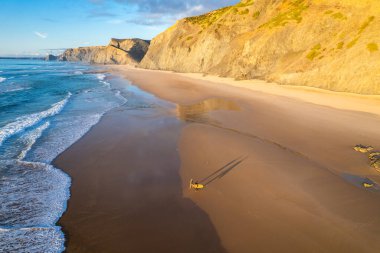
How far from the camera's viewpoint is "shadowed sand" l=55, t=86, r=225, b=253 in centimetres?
679

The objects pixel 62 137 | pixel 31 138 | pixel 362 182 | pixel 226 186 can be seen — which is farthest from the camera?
Answer: pixel 62 137

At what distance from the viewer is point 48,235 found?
7.05 meters

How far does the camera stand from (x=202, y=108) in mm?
23688

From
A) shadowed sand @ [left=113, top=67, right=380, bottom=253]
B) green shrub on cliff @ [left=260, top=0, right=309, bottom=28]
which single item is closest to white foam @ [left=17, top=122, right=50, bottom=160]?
shadowed sand @ [left=113, top=67, right=380, bottom=253]

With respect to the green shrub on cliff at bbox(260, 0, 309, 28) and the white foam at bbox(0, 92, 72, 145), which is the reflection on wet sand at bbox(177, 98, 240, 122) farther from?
the green shrub on cliff at bbox(260, 0, 309, 28)

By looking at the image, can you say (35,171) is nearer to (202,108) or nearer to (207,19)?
(202,108)

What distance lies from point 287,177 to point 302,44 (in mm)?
34834

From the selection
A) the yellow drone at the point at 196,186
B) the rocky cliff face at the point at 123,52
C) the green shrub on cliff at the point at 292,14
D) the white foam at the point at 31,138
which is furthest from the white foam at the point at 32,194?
the rocky cliff face at the point at 123,52

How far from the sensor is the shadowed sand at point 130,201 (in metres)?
6.79

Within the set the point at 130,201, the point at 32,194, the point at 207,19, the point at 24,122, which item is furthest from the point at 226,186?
the point at 207,19

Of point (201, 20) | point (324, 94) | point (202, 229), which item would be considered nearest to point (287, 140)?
point (202, 229)

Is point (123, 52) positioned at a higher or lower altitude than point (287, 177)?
higher

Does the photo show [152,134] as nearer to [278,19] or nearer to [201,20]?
[278,19]

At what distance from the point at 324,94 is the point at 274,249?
25.1 metres
